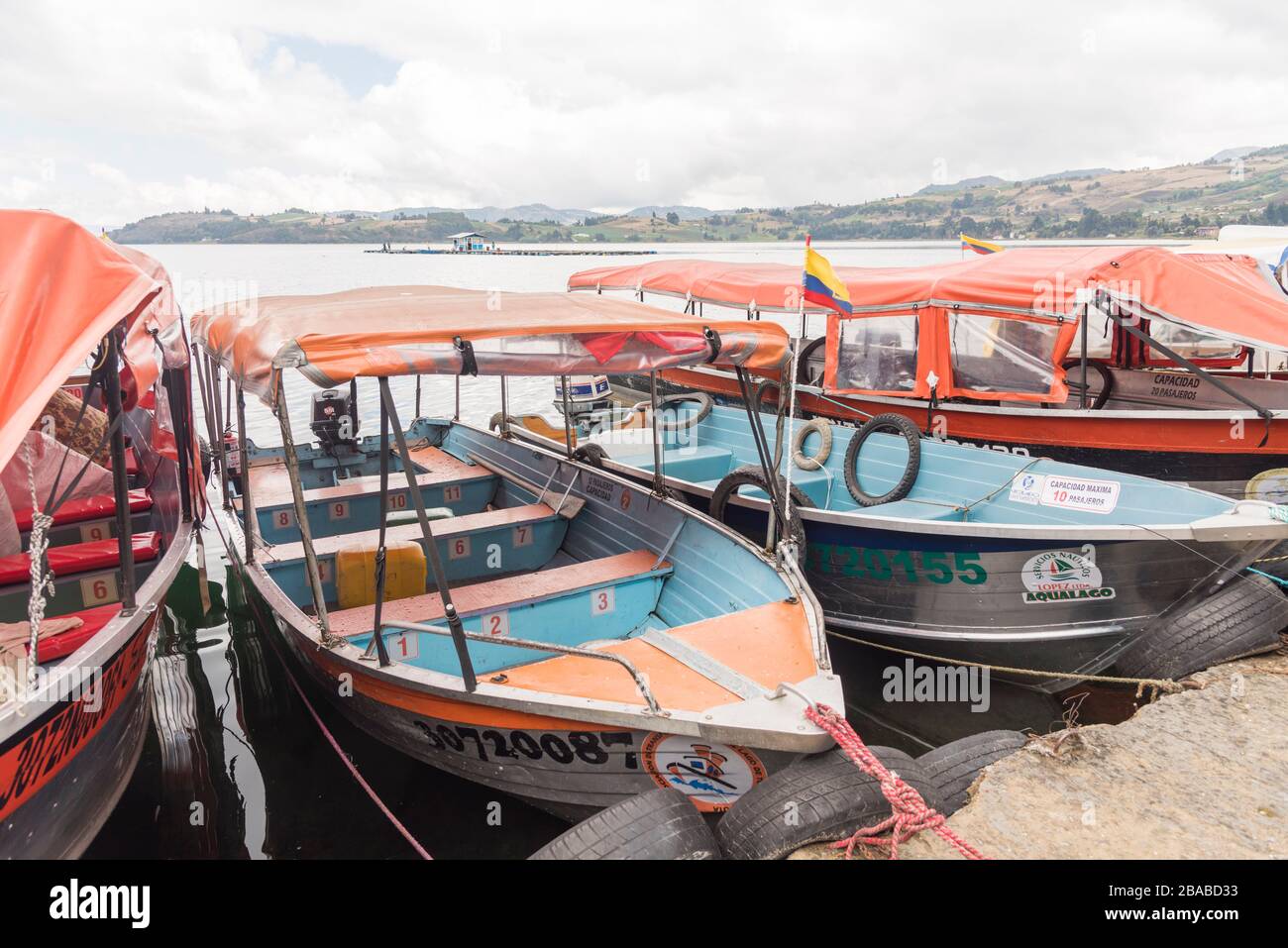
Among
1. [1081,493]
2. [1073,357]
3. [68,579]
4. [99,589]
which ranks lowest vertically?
[99,589]

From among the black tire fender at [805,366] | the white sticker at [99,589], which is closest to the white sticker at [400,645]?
the white sticker at [99,589]

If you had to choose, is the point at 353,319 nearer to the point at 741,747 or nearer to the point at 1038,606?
the point at 741,747

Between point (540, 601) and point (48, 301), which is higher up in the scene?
point (48, 301)

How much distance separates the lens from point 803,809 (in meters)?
3.75

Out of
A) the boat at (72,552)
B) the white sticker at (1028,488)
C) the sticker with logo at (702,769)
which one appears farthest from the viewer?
the white sticker at (1028,488)

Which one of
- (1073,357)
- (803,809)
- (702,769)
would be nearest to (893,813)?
(803,809)

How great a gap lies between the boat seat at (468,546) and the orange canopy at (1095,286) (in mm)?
4763

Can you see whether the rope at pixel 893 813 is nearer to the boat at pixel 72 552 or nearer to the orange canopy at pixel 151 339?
the boat at pixel 72 552

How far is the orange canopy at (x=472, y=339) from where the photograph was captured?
13.7ft

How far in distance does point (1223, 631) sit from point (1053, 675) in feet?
3.84

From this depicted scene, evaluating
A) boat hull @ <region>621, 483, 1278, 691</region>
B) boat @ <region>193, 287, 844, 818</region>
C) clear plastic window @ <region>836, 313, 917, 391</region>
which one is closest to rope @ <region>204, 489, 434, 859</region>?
boat @ <region>193, 287, 844, 818</region>

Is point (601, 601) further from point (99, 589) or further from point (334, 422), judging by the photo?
point (334, 422)

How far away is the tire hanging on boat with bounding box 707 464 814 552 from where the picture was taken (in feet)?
23.1

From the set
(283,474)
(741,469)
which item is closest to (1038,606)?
(741,469)
